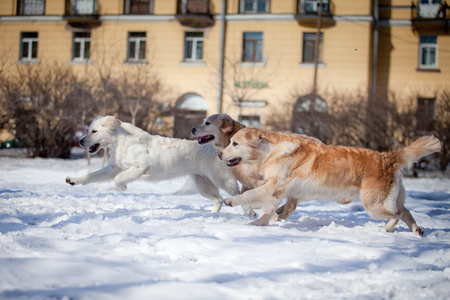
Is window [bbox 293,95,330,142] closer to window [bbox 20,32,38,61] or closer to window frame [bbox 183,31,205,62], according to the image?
window frame [bbox 183,31,205,62]

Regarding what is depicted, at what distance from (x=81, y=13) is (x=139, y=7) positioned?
2.82 m

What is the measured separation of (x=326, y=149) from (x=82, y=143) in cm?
A: 325

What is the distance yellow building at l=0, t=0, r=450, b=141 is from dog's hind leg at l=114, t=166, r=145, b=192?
1449cm

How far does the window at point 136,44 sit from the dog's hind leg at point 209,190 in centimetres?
1690

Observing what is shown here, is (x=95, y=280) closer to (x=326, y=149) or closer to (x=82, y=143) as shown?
(x=326, y=149)

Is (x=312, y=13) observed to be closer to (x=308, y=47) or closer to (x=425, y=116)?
(x=308, y=47)

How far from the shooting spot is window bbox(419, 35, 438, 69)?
21719mm

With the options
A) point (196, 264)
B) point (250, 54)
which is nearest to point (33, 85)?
point (250, 54)

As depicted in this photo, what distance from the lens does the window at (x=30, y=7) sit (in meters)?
21.5

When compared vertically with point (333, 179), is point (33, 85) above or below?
above

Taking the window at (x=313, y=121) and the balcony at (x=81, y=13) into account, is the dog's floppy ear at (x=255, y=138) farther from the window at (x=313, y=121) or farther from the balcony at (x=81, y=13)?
the balcony at (x=81, y=13)

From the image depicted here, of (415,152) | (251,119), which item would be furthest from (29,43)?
(415,152)

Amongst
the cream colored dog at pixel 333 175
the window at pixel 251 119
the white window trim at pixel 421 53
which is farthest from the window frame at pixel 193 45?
the cream colored dog at pixel 333 175

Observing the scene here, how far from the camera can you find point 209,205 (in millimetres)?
6832
